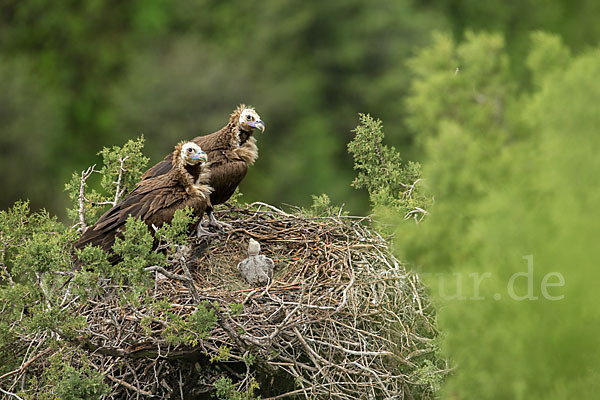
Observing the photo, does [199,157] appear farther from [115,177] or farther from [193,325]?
[193,325]

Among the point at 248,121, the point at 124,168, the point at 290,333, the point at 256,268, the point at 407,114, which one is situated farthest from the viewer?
the point at 407,114

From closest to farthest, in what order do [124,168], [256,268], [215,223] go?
[256,268]
[215,223]
[124,168]

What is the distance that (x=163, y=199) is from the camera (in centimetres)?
775

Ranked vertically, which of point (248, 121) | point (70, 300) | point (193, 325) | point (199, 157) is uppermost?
point (248, 121)

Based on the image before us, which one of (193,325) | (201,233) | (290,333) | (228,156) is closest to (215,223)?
(201,233)

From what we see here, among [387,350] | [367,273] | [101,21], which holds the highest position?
[101,21]

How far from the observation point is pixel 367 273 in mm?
7430

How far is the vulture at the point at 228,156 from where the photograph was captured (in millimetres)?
8586

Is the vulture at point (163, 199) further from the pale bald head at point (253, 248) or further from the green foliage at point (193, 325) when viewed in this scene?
the green foliage at point (193, 325)

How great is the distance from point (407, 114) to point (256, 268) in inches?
569

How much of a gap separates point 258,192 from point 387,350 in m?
17.5

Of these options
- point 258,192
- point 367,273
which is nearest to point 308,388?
point 367,273

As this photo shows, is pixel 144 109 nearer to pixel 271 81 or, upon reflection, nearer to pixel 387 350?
pixel 271 81

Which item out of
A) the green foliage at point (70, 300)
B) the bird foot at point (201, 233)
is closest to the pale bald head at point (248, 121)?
the bird foot at point (201, 233)
